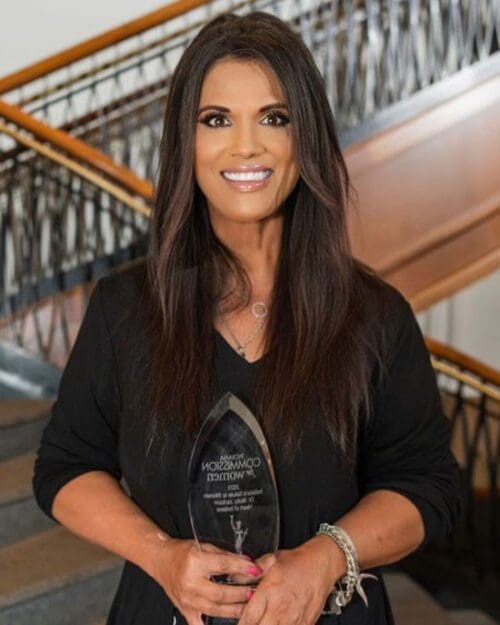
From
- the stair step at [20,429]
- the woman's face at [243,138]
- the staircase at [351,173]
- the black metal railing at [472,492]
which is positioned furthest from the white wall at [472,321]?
the woman's face at [243,138]

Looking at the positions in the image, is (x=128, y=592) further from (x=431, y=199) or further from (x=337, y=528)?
(x=431, y=199)

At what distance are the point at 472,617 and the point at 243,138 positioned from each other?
376 cm

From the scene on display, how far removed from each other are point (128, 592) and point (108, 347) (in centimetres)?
32

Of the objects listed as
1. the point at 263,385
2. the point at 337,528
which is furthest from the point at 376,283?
the point at 337,528

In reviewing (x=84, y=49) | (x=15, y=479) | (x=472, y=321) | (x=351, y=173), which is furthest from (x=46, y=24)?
(x=15, y=479)

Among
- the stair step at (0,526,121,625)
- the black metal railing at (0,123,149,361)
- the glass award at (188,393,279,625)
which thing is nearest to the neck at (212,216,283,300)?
the glass award at (188,393,279,625)

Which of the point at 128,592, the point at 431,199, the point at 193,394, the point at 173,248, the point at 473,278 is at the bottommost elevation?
the point at 473,278

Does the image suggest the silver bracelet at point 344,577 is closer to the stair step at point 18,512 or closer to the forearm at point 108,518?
the forearm at point 108,518

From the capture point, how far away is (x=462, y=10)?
6551mm

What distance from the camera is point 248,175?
1.35m

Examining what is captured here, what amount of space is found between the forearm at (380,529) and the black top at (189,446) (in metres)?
0.02

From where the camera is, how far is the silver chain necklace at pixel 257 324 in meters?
1.43

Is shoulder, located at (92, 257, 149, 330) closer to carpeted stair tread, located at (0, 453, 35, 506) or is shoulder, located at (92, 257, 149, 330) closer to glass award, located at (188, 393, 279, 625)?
glass award, located at (188, 393, 279, 625)

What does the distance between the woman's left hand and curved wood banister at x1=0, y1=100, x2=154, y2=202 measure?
3.48 meters
